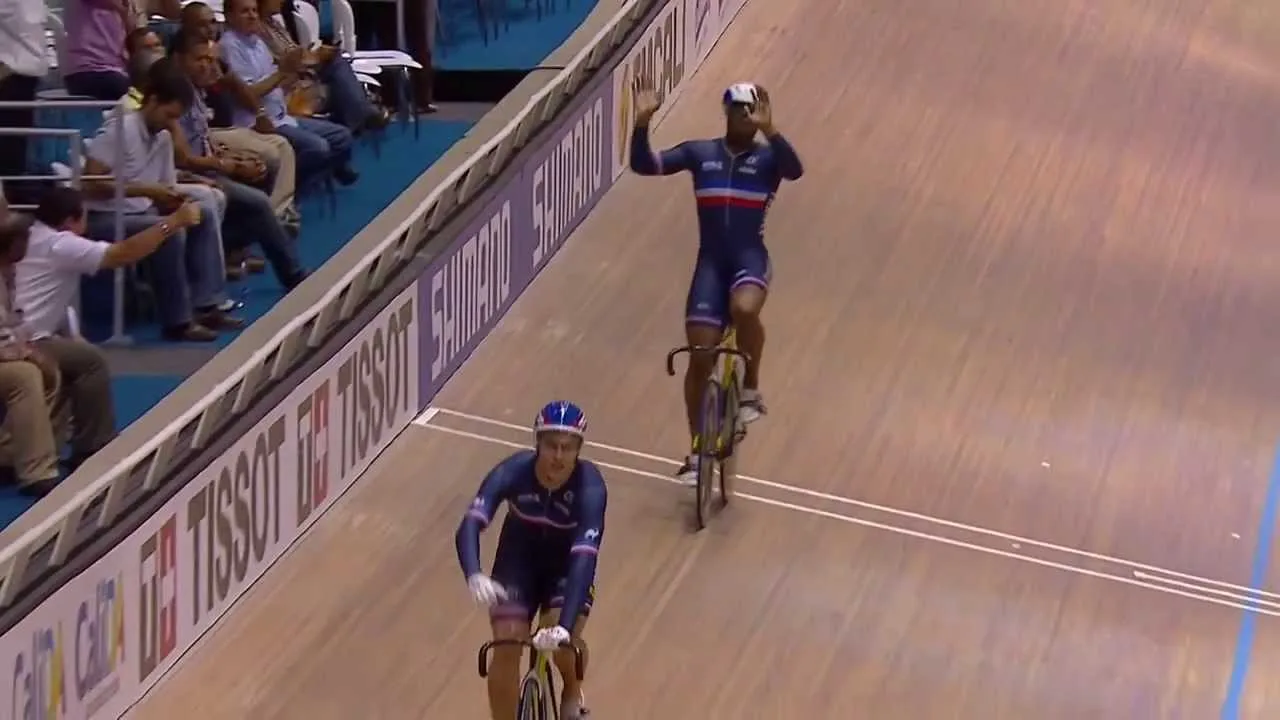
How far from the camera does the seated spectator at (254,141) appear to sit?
951 cm

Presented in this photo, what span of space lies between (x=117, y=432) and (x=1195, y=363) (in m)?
6.24

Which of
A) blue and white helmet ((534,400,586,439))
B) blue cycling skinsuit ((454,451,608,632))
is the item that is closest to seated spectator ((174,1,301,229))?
blue cycling skinsuit ((454,451,608,632))

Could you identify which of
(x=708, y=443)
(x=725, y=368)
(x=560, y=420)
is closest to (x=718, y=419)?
(x=708, y=443)

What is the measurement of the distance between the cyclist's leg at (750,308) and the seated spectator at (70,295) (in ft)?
7.55

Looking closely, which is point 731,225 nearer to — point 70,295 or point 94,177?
point 94,177

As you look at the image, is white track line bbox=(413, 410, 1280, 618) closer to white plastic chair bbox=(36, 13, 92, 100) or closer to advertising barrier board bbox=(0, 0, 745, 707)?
advertising barrier board bbox=(0, 0, 745, 707)

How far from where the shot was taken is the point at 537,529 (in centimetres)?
624

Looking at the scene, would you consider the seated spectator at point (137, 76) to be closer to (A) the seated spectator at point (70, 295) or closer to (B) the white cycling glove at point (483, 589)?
(A) the seated spectator at point (70, 295)

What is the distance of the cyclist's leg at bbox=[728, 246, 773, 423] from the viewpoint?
8500 mm

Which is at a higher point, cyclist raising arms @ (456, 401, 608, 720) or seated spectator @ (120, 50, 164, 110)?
seated spectator @ (120, 50, 164, 110)

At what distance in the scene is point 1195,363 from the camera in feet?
37.4

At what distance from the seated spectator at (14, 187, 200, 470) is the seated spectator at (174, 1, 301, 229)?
1.77 meters

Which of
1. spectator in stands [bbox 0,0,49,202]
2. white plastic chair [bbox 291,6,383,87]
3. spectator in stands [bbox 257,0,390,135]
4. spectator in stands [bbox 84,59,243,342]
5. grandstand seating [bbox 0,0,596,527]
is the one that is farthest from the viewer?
white plastic chair [bbox 291,6,383,87]

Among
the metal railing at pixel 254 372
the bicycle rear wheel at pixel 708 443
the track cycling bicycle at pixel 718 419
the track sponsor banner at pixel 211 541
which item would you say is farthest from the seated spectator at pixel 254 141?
the bicycle rear wheel at pixel 708 443
